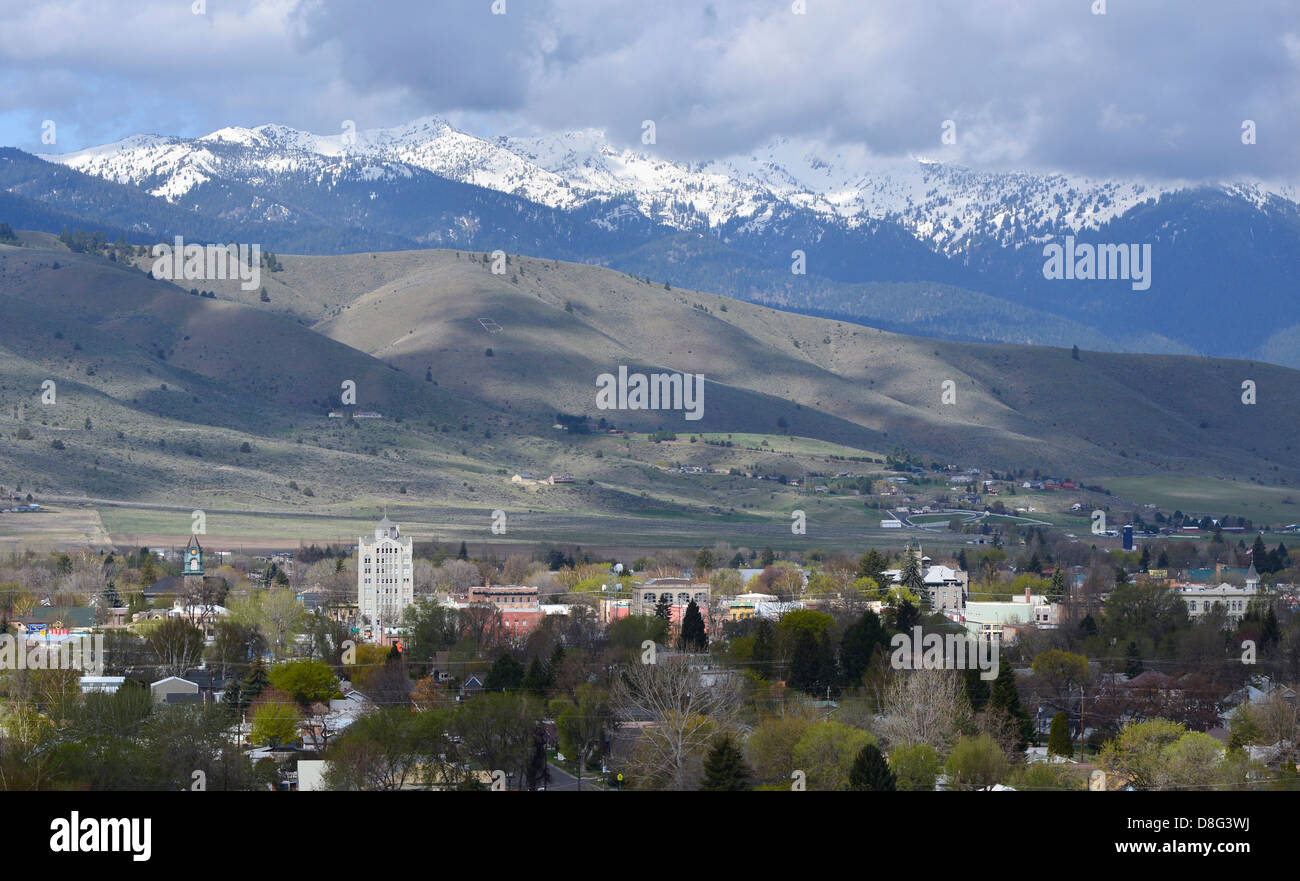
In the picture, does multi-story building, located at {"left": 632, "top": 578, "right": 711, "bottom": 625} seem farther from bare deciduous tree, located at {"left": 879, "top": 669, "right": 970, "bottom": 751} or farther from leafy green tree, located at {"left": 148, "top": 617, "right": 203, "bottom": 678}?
bare deciduous tree, located at {"left": 879, "top": 669, "right": 970, "bottom": 751}

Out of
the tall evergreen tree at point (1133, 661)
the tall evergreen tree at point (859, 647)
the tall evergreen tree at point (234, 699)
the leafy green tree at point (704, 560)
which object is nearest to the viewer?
the tall evergreen tree at point (234, 699)

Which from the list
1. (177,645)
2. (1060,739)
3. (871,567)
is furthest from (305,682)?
(871,567)

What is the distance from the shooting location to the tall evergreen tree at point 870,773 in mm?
44000

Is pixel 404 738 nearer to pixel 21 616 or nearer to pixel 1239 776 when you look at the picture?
pixel 1239 776

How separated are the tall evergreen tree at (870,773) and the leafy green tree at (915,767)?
3.12 ft

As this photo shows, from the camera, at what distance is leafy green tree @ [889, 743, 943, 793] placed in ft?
153

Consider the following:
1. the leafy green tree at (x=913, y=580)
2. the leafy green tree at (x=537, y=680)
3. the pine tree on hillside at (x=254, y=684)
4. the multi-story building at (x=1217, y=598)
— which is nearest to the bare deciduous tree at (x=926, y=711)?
the leafy green tree at (x=537, y=680)

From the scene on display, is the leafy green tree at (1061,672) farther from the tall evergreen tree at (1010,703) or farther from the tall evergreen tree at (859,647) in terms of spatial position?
the tall evergreen tree at (1010,703)

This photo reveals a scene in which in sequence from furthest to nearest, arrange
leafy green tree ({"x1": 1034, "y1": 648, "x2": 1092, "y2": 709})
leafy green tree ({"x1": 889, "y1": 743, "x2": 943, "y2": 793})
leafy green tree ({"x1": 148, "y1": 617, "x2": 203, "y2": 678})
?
leafy green tree ({"x1": 148, "y1": 617, "x2": 203, "y2": 678}) < leafy green tree ({"x1": 1034, "y1": 648, "x2": 1092, "y2": 709}) < leafy green tree ({"x1": 889, "y1": 743, "x2": 943, "y2": 793})

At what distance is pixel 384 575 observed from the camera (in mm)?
109438

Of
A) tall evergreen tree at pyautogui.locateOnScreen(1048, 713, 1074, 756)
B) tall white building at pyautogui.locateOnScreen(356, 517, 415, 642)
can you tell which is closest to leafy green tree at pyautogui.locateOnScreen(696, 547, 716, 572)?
tall white building at pyautogui.locateOnScreen(356, 517, 415, 642)

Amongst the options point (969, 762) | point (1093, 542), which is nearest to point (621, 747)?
point (969, 762)

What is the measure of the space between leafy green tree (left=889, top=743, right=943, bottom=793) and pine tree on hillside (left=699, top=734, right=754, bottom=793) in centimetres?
409

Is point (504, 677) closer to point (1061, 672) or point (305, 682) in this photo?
point (305, 682)
